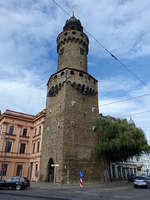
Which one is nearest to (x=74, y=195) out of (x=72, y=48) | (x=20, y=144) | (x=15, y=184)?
(x=15, y=184)

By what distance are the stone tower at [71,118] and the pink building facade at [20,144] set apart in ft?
11.0

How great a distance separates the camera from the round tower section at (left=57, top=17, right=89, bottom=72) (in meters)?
34.6

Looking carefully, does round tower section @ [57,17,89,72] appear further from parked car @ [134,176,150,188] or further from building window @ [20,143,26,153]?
parked car @ [134,176,150,188]

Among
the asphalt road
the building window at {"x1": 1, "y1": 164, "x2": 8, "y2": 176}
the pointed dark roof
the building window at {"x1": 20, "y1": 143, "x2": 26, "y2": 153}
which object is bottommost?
the asphalt road

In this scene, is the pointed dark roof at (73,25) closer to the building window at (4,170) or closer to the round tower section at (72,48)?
the round tower section at (72,48)

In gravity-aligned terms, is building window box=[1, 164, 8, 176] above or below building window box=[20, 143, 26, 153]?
below

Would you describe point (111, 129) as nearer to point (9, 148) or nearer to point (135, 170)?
point (9, 148)

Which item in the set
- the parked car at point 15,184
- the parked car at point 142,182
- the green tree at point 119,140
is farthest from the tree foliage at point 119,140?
the parked car at point 15,184

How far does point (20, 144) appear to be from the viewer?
118ft

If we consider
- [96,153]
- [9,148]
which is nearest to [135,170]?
[96,153]

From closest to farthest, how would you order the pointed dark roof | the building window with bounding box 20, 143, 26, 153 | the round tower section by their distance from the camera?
the round tower section, the building window with bounding box 20, 143, 26, 153, the pointed dark roof

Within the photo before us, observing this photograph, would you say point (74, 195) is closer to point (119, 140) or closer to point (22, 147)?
point (119, 140)

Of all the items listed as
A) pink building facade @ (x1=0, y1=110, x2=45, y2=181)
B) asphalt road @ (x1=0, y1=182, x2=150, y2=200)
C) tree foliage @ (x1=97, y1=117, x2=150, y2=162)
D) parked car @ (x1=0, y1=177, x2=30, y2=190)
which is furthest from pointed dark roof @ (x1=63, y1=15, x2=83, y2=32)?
asphalt road @ (x1=0, y1=182, x2=150, y2=200)

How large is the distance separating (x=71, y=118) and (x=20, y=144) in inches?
549
